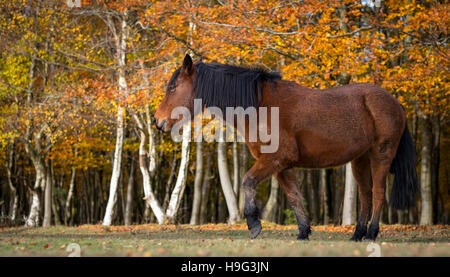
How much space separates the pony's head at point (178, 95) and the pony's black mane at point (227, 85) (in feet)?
0.22

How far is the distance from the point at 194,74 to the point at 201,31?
459 inches

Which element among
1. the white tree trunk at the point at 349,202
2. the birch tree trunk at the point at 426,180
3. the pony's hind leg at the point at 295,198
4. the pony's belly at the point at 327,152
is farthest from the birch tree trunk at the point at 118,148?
the pony's belly at the point at 327,152

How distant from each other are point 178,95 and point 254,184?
6.59 ft

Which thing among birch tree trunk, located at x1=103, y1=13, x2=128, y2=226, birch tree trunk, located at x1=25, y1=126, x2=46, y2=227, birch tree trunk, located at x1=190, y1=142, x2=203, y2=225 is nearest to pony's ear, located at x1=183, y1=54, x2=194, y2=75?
birch tree trunk, located at x1=103, y1=13, x2=128, y2=226

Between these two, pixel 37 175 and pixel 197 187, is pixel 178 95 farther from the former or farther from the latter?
pixel 37 175

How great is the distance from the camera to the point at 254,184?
7.75 m

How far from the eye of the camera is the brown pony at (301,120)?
7.94m

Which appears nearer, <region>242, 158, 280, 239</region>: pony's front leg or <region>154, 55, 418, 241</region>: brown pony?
<region>242, 158, 280, 239</region>: pony's front leg

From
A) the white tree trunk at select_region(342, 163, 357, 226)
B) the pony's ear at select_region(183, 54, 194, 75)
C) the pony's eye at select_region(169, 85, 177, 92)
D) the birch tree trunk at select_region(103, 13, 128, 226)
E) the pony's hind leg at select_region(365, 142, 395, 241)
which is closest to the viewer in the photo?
the pony's ear at select_region(183, 54, 194, 75)

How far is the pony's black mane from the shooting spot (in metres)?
8.14

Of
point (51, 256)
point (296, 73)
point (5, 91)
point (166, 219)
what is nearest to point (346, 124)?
point (51, 256)

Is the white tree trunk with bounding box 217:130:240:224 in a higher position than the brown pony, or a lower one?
lower

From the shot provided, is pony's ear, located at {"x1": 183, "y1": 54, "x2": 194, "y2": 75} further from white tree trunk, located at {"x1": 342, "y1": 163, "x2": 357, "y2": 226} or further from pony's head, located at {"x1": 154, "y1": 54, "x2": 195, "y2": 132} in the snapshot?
white tree trunk, located at {"x1": 342, "y1": 163, "x2": 357, "y2": 226}
